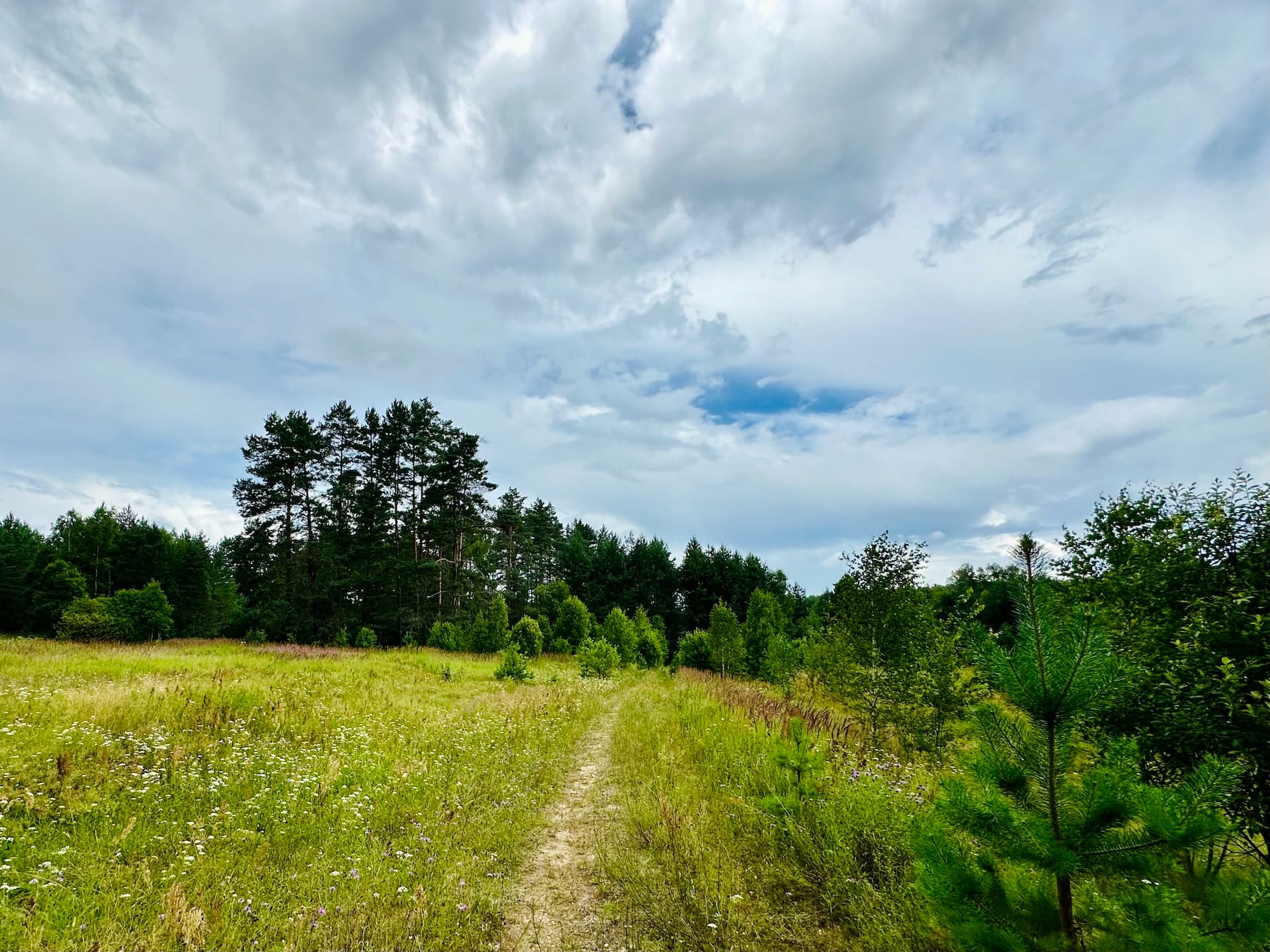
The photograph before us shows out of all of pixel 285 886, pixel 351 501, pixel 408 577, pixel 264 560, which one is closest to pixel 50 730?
pixel 285 886

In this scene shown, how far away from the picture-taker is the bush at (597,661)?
79.5 ft

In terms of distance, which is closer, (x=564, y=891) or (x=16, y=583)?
(x=564, y=891)

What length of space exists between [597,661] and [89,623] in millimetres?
27030

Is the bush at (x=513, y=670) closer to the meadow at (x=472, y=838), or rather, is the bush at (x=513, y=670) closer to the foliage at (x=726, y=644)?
the meadow at (x=472, y=838)

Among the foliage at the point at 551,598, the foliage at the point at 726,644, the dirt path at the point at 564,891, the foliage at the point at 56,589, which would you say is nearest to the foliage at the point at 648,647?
the foliage at the point at 726,644

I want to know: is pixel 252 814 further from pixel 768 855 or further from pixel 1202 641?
pixel 1202 641

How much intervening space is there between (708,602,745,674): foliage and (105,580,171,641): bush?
31567 mm

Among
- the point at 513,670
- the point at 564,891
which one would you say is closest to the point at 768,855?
the point at 564,891

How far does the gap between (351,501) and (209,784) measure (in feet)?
112

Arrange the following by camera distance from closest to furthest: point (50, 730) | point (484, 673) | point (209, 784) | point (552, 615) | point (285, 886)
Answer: point (285, 886) < point (209, 784) < point (50, 730) < point (484, 673) < point (552, 615)

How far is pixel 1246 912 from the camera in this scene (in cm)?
198

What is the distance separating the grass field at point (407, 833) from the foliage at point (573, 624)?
26361 mm

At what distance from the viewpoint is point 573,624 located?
36.1 meters

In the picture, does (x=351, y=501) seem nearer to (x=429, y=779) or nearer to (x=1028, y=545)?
(x=429, y=779)
